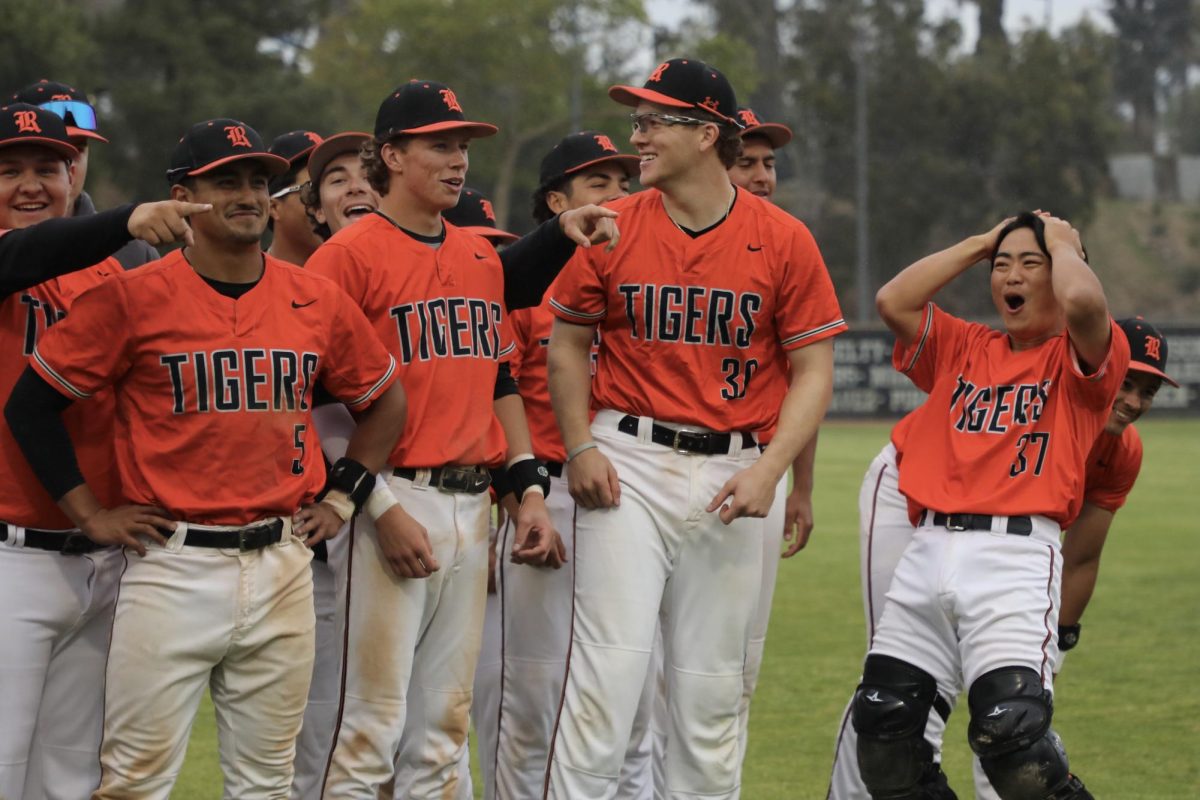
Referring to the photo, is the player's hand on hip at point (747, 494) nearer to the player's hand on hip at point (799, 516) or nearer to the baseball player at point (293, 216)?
the player's hand on hip at point (799, 516)

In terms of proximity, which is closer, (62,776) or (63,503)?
(63,503)

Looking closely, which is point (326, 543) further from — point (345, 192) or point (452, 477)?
point (345, 192)

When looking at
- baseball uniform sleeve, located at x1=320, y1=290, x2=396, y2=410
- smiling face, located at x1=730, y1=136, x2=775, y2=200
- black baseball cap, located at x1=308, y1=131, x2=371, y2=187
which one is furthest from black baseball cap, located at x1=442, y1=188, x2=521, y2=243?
baseball uniform sleeve, located at x1=320, y1=290, x2=396, y2=410

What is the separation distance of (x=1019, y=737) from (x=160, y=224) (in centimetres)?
276

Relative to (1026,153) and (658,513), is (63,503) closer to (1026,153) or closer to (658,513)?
(658,513)

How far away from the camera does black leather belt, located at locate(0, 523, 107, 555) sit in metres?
4.40

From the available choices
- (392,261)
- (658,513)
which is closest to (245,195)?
(392,261)

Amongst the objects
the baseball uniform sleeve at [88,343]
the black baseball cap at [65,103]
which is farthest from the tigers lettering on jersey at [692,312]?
the black baseball cap at [65,103]

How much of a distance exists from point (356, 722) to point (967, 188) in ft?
146

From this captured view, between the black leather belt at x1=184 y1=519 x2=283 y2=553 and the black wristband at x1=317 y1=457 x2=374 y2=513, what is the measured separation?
13.2 inches

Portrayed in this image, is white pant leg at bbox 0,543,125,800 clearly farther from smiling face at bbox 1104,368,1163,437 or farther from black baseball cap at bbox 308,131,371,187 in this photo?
smiling face at bbox 1104,368,1163,437

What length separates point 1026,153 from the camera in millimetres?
47156

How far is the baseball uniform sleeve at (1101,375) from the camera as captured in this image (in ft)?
16.2

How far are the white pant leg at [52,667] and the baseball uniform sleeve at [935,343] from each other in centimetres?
268
